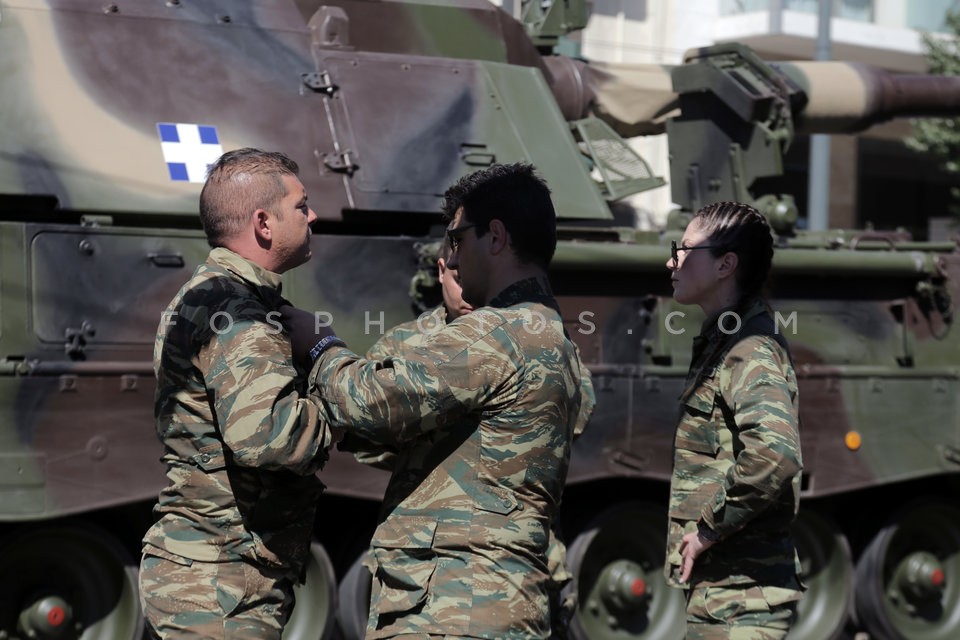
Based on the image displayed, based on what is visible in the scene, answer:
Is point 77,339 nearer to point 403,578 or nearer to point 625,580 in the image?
point 625,580

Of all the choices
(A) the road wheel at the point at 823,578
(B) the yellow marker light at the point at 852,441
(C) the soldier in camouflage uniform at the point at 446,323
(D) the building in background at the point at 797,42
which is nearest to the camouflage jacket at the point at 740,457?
(C) the soldier in camouflage uniform at the point at 446,323

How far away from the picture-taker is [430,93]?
273 inches

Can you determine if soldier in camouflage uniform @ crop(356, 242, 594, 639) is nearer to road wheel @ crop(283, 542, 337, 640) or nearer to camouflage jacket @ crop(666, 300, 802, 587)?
camouflage jacket @ crop(666, 300, 802, 587)

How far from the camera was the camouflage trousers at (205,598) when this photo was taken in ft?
10.8

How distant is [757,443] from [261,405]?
133 centimetres

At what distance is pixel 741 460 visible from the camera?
387cm

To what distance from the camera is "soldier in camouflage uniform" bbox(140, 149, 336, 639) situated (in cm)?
322

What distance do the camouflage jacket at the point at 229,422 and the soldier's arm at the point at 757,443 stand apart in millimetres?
1099

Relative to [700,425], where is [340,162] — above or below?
above

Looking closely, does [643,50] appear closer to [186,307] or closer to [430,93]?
[430,93]

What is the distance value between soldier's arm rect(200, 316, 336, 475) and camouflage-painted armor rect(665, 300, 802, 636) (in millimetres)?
1153

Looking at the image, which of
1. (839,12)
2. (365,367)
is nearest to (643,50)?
(839,12)

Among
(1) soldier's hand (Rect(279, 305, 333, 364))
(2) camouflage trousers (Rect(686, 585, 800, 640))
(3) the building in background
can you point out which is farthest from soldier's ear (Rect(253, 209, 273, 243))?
(3) the building in background

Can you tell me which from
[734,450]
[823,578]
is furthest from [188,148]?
[823,578]
